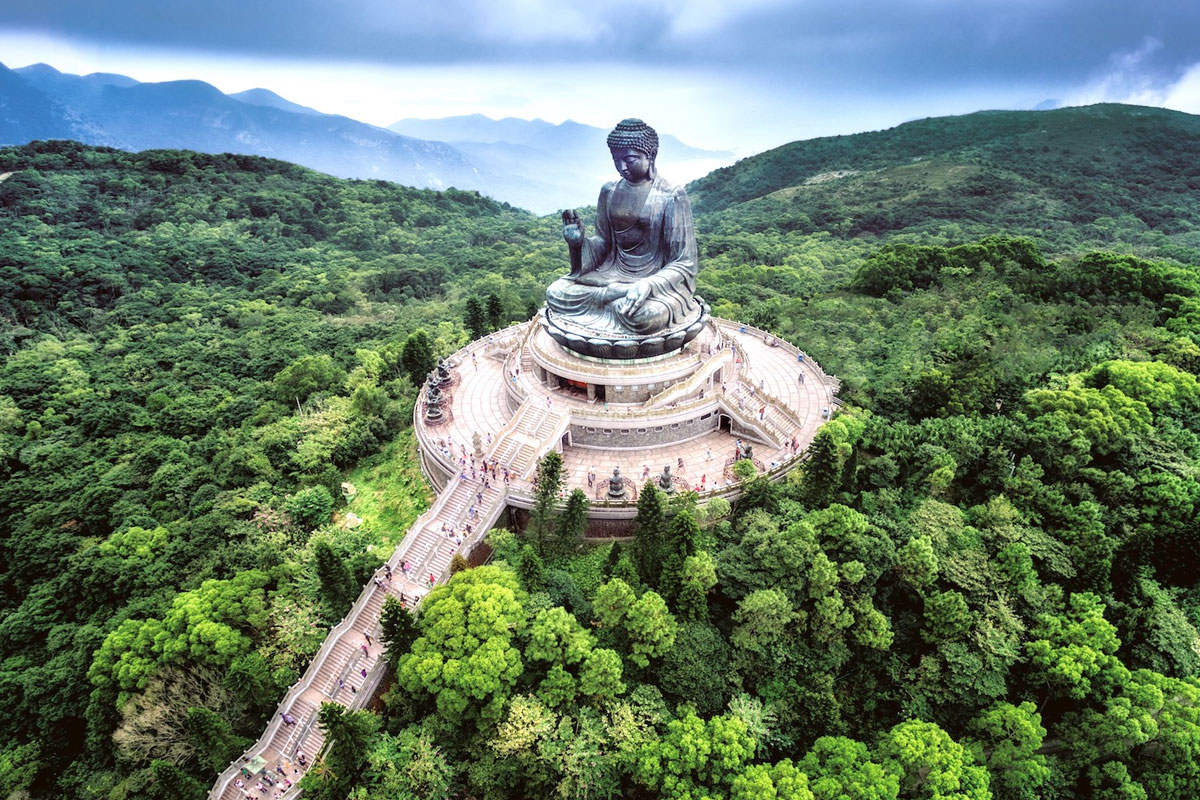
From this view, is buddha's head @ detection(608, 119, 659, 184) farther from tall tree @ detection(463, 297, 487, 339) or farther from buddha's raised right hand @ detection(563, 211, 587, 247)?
tall tree @ detection(463, 297, 487, 339)

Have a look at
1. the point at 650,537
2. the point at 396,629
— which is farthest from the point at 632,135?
the point at 396,629

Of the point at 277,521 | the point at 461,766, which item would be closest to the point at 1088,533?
the point at 461,766

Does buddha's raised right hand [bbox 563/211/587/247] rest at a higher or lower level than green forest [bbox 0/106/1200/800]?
higher

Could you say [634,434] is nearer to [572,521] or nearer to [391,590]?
[572,521]

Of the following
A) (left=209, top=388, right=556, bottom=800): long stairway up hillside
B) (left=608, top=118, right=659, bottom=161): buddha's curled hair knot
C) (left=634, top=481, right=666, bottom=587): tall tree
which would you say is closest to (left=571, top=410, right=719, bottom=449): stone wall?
(left=209, top=388, right=556, bottom=800): long stairway up hillside

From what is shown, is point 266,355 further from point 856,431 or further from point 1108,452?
point 1108,452

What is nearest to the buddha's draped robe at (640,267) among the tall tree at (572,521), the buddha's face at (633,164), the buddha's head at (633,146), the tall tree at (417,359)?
the buddha's face at (633,164)
